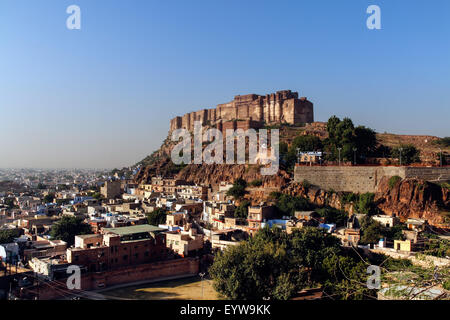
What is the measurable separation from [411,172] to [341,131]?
6.75 m

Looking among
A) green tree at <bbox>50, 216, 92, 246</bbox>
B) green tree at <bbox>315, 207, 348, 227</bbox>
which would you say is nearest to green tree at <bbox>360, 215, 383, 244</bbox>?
green tree at <bbox>315, 207, 348, 227</bbox>

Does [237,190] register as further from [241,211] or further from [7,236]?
[7,236]

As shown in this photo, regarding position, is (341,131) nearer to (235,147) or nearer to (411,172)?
(411,172)

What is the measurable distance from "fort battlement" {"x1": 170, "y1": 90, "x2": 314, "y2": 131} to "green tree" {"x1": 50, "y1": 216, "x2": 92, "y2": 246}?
22.8m

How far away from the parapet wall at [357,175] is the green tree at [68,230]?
504 inches

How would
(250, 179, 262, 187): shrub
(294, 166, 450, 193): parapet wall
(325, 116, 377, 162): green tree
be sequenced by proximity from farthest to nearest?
(250, 179, 262, 187): shrub → (325, 116, 377, 162): green tree → (294, 166, 450, 193): parapet wall

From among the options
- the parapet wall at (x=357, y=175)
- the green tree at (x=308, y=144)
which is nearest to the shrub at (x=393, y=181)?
the parapet wall at (x=357, y=175)

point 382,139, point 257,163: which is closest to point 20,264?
point 257,163

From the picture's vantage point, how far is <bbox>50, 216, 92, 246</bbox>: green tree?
61.8ft

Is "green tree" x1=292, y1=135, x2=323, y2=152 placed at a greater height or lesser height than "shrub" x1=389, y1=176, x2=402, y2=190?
greater

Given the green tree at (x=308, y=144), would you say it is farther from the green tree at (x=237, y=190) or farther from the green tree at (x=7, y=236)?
the green tree at (x=7, y=236)

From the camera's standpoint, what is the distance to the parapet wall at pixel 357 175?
2106 cm

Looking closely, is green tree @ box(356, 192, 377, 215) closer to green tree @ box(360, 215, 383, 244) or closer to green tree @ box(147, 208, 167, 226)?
green tree @ box(360, 215, 383, 244)

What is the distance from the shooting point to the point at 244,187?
2684cm
